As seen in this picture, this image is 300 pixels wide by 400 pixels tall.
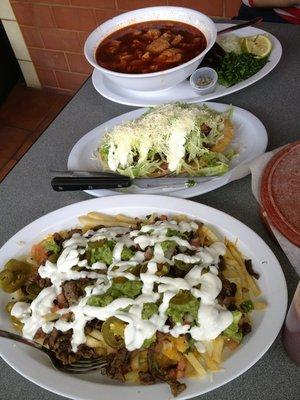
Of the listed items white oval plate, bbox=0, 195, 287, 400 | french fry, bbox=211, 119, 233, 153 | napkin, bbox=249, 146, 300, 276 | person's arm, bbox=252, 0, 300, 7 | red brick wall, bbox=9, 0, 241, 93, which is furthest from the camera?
red brick wall, bbox=9, 0, 241, 93

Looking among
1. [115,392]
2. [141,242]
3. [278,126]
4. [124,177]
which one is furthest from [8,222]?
[278,126]

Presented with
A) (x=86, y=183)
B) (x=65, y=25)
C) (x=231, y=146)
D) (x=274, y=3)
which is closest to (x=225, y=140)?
(x=231, y=146)

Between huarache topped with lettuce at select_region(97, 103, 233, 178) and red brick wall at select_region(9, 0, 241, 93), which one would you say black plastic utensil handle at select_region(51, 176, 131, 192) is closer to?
huarache topped with lettuce at select_region(97, 103, 233, 178)

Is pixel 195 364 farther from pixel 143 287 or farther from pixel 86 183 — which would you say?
pixel 86 183

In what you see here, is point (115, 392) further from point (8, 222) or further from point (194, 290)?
point (8, 222)

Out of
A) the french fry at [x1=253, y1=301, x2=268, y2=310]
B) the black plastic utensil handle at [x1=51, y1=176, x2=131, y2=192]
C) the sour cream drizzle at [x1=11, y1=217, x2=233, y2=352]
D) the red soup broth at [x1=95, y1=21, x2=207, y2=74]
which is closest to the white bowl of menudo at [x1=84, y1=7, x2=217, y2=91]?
the red soup broth at [x1=95, y1=21, x2=207, y2=74]

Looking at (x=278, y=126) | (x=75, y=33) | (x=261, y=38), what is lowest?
(x=75, y=33)
